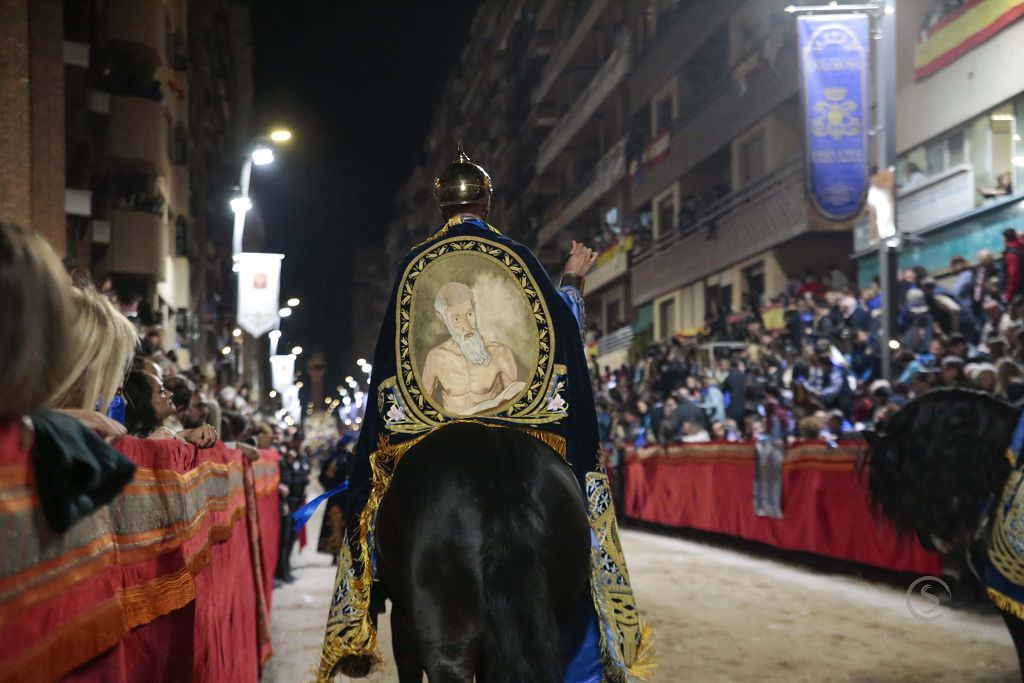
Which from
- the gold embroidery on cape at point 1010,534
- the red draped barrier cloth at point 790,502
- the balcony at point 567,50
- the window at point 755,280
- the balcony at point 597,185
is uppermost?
the balcony at point 567,50

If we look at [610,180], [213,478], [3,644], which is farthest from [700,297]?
[3,644]

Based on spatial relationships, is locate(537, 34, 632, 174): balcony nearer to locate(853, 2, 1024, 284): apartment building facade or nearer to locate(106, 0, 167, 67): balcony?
locate(106, 0, 167, 67): balcony

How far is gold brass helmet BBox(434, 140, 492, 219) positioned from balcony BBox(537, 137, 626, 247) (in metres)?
39.2

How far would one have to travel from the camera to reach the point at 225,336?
61.6 m

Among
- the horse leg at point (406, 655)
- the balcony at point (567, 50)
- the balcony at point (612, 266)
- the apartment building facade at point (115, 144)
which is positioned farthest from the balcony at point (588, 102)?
the horse leg at point (406, 655)

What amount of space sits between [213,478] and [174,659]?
1.57 m

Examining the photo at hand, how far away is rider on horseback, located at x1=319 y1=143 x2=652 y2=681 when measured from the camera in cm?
493

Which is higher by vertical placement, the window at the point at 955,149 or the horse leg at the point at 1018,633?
the window at the point at 955,149

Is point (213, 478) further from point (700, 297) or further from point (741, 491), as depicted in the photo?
point (700, 297)

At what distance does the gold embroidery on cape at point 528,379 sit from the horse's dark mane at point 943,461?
3202 mm

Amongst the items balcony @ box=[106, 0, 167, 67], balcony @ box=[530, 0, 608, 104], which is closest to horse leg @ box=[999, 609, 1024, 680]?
balcony @ box=[106, 0, 167, 67]

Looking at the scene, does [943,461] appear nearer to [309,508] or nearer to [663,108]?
[309,508]

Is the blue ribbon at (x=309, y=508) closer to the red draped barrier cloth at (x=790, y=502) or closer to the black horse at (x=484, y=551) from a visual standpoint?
the black horse at (x=484, y=551)

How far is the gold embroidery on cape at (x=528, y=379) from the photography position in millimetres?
5035
